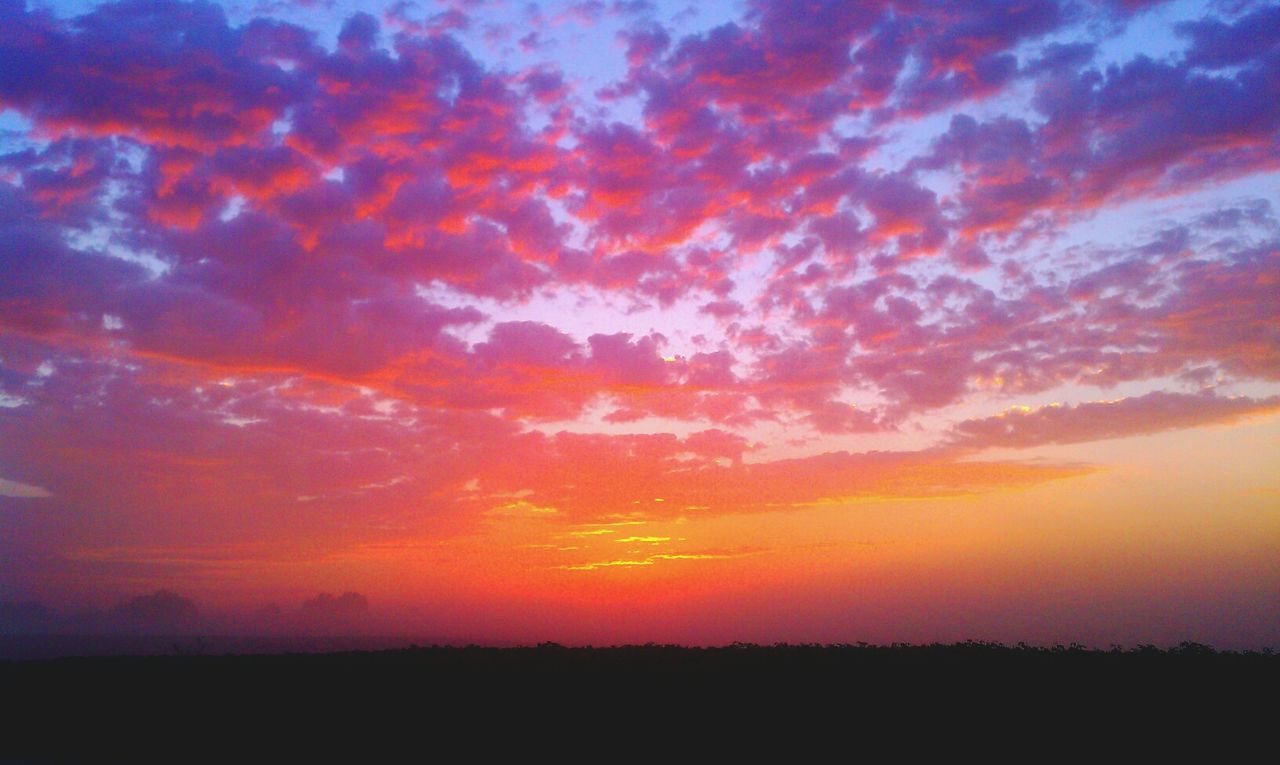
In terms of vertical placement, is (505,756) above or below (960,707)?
below

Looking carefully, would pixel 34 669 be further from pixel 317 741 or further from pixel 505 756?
pixel 505 756

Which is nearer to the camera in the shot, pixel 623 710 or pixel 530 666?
pixel 623 710

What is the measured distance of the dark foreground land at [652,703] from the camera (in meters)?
17.2

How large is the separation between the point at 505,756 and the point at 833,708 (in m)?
7.41

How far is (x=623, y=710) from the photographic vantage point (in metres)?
20.1

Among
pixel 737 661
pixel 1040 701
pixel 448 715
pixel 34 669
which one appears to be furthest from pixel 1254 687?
pixel 34 669

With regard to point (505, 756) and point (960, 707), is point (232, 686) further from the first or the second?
point (960, 707)

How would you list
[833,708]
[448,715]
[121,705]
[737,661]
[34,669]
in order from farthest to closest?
[34,669], [737,661], [121,705], [448,715], [833,708]

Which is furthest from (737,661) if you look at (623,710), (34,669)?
(34,669)

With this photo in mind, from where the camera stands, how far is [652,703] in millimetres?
20438

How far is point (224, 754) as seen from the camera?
19.9 metres

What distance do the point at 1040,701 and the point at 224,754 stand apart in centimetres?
1876

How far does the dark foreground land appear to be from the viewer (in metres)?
17.2

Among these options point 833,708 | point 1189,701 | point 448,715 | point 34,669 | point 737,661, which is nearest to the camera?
point 1189,701
